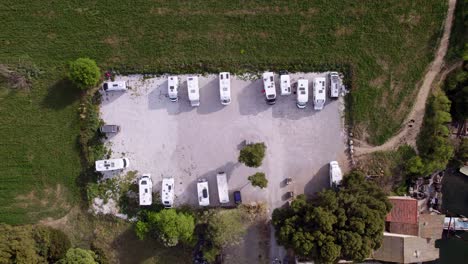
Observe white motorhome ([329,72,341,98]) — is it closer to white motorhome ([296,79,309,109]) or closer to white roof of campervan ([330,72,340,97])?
white roof of campervan ([330,72,340,97])

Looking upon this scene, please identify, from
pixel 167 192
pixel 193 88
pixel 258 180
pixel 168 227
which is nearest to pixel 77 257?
pixel 168 227

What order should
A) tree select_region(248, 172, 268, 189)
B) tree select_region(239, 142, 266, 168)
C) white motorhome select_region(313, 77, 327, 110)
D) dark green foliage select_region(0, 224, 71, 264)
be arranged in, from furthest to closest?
white motorhome select_region(313, 77, 327, 110) < tree select_region(248, 172, 268, 189) < tree select_region(239, 142, 266, 168) < dark green foliage select_region(0, 224, 71, 264)

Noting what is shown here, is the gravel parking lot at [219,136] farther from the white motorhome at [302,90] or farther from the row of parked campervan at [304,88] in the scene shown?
the white motorhome at [302,90]

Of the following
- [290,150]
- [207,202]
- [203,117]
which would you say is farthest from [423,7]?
[207,202]

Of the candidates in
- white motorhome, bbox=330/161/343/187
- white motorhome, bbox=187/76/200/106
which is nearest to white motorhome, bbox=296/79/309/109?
white motorhome, bbox=330/161/343/187

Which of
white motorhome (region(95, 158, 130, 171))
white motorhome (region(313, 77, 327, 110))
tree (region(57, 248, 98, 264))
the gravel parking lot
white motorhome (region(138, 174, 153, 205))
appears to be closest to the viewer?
tree (region(57, 248, 98, 264))

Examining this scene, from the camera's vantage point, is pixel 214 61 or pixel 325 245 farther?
pixel 214 61

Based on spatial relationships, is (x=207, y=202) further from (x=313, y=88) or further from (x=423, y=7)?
(x=423, y=7)
